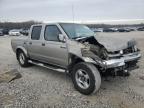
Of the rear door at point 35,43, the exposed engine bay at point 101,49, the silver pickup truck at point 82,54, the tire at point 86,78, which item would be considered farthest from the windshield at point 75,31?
the rear door at point 35,43

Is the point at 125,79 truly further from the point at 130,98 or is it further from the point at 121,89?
the point at 130,98

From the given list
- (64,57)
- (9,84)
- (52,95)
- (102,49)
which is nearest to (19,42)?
(9,84)

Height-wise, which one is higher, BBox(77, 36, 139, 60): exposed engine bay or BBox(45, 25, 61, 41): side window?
A: BBox(45, 25, 61, 41): side window

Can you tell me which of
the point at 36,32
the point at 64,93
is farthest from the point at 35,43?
the point at 64,93

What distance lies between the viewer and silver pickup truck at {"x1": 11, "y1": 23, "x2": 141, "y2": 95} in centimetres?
502

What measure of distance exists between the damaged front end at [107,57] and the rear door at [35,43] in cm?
201

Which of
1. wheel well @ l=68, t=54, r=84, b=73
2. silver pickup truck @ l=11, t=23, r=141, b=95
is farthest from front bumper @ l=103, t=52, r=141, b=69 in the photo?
wheel well @ l=68, t=54, r=84, b=73

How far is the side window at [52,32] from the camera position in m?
6.21

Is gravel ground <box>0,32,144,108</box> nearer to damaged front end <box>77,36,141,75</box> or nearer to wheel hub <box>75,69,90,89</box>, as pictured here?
wheel hub <box>75,69,90,89</box>

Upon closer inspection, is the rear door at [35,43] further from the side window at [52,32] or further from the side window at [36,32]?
the side window at [52,32]

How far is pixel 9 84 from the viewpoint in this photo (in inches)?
245

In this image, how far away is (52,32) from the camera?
252 inches

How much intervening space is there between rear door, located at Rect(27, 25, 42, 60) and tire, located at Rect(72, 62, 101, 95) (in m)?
2.02

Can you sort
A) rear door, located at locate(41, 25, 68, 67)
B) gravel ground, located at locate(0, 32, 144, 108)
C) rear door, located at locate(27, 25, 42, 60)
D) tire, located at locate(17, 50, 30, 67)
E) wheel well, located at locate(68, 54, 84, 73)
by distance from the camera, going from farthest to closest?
1. tire, located at locate(17, 50, 30, 67)
2. rear door, located at locate(27, 25, 42, 60)
3. rear door, located at locate(41, 25, 68, 67)
4. wheel well, located at locate(68, 54, 84, 73)
5. gravel ground, located at locate(0, 32, 144, 108)
